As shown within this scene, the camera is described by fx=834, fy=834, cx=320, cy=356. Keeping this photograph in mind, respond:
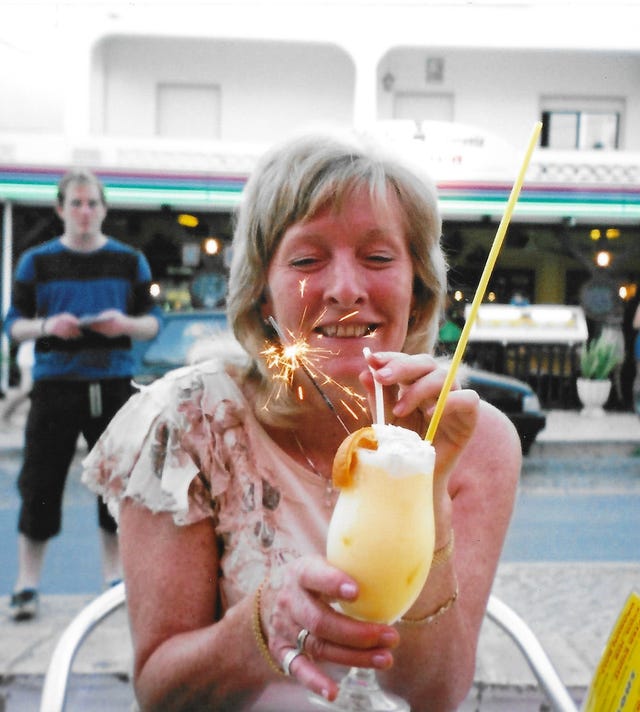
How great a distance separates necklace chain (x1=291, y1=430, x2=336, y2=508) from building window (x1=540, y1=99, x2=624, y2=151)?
36.8 feet

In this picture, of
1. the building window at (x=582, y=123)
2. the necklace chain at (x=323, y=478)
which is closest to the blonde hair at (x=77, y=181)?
the necklace chain at (x=323, y=478)

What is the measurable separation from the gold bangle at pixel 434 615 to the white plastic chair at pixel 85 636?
37 cm

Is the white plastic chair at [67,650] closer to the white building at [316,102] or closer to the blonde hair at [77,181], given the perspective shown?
the blonde hair at [77,181]

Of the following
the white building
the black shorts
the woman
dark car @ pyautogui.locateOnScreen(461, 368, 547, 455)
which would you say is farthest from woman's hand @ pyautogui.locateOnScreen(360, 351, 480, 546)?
the white building

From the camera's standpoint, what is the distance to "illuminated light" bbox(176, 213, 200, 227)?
35.5 ft

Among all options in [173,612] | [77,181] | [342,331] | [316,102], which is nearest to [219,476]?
[173,612]

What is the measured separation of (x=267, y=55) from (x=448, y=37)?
100 inches

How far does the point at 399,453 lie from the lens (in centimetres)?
89

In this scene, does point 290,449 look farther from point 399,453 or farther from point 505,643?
point 505,643

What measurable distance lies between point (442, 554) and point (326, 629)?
0.22 meters

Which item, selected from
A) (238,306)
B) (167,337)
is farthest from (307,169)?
(167,337)

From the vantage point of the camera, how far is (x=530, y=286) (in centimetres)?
1231

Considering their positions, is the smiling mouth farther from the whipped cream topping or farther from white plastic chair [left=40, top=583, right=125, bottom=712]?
white plastic chair [left=40, top=583, right=125, bottom=712]

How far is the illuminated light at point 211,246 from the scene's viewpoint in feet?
36.0
